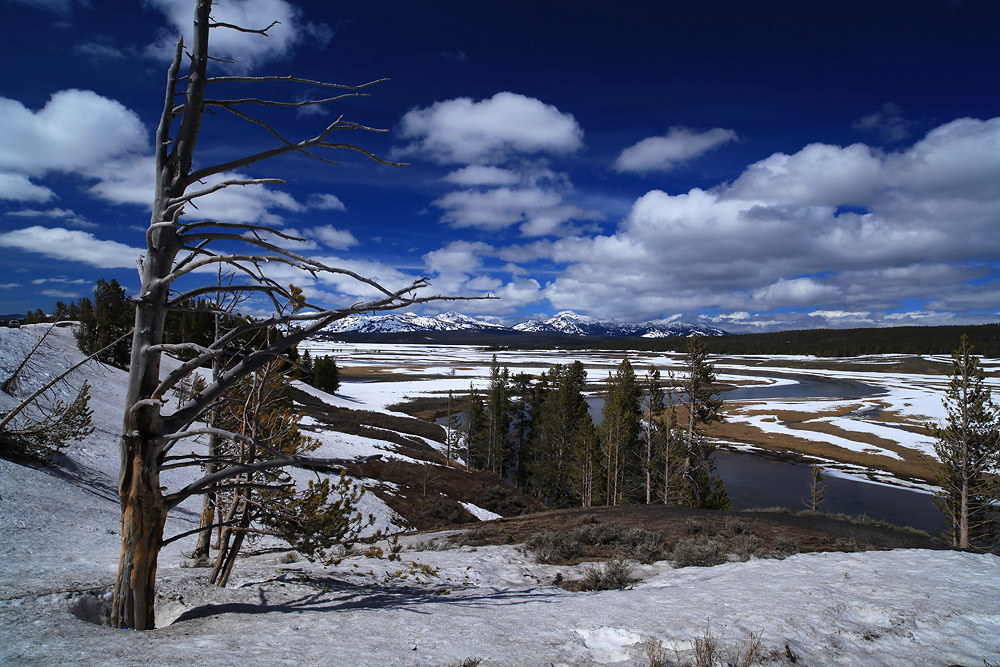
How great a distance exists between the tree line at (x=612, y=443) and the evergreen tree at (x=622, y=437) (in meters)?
0.08

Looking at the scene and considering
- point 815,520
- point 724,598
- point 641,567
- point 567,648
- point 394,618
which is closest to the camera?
point 567,648

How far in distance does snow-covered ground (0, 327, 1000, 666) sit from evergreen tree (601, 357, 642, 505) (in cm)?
2742

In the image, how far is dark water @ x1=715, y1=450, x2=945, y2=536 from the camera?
30.5 m

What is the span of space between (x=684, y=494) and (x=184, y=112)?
90.6 feet

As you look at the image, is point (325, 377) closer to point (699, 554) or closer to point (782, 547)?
point (699, 554)

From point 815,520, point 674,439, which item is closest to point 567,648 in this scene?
point 815,520

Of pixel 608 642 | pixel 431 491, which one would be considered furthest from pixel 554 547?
pixel 431 491

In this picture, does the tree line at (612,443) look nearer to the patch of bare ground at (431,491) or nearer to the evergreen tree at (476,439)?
the evergreen tree at (476,439)

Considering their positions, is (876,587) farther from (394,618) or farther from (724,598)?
(394,618)

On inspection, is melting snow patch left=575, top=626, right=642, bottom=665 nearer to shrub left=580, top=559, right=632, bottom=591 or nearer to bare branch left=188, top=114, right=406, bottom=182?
shrub left=580, top=559, right=632, bottom=591

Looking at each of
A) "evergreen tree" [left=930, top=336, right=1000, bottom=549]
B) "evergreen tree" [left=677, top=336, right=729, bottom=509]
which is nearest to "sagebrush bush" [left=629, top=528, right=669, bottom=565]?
"evergreen tree" [left=677, top=336, right=729, bottom=509]

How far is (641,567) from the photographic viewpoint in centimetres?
916

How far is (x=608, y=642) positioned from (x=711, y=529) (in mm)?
8939

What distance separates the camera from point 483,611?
5523 mm
